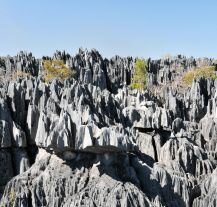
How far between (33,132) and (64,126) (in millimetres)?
4112

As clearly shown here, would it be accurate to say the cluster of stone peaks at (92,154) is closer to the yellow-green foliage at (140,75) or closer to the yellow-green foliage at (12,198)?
the yellow-green foliage at (12,198)

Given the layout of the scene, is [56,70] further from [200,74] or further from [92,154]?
[92,154]

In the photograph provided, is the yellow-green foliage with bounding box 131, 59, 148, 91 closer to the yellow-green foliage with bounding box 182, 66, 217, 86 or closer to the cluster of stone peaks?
the yellow-green foliage with bounding box 182, 66, 217, 86

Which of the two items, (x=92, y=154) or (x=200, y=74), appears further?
(x=200, y=74)

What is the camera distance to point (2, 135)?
2286 cm

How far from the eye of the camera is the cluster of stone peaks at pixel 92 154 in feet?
66.2

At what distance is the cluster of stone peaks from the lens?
795 inches

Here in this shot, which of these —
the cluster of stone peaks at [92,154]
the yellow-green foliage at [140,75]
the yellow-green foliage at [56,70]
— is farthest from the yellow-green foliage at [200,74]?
the cluster of stone peaks at [92,154]

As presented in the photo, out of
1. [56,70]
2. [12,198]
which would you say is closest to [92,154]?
[12,198]

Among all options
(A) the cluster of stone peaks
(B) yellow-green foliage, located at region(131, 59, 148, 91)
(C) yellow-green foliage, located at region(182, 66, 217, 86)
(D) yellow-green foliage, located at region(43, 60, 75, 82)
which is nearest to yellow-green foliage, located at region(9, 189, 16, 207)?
(A) the cluster of stone peaks

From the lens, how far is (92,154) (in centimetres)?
2122

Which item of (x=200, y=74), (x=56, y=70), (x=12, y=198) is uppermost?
(x=200, y=74)

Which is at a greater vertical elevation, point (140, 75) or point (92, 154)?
point (140, 75)

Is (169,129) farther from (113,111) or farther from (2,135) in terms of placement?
(2,135)
